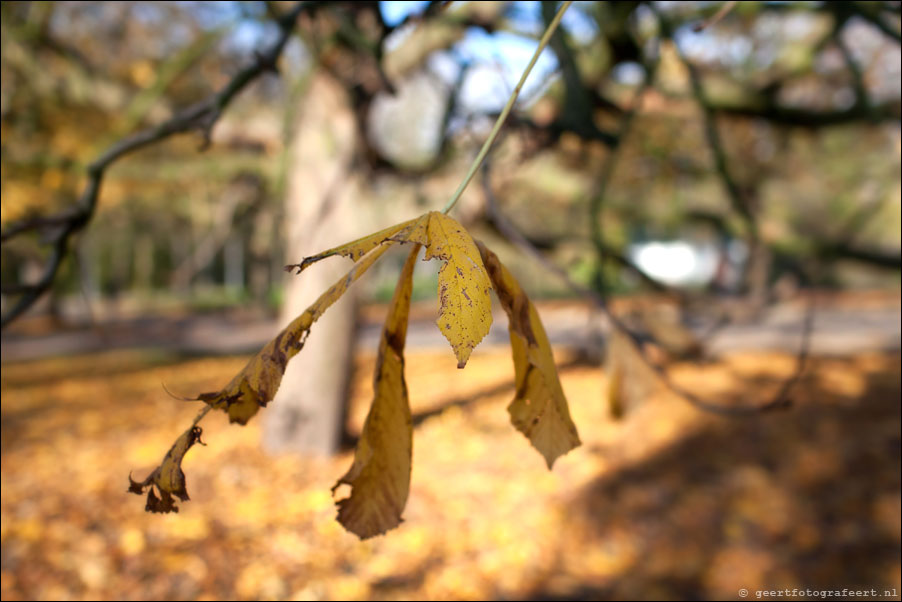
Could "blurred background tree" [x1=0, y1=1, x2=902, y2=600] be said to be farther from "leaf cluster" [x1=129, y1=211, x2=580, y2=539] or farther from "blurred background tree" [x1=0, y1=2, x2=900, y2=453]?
"leaf cluster" [x1=129, y1=211, x2=580, y2=539]

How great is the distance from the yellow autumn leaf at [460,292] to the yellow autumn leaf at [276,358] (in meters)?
0.09

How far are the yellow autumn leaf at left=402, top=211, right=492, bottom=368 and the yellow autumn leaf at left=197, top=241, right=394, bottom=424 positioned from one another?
9cm

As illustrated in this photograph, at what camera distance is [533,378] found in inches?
43.5

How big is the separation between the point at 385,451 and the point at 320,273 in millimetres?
4332

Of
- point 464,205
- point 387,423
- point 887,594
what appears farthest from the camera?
point 464,205

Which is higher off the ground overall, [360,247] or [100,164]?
[100,164]

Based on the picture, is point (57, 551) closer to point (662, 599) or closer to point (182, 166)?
point (662, 599)

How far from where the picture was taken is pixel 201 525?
12.6 feet

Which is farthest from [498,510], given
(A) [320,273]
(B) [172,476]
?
(B) [172,476]

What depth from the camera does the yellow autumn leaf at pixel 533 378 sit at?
3.39ft

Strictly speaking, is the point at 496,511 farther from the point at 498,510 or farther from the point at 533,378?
the point at 533,378

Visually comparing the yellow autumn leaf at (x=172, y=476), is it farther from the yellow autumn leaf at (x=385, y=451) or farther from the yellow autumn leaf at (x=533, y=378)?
the yellow autumn leaf at (x=533, y=378)

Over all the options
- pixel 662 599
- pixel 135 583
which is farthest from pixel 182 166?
pixel 662 599

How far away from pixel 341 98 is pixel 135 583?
368 cm
